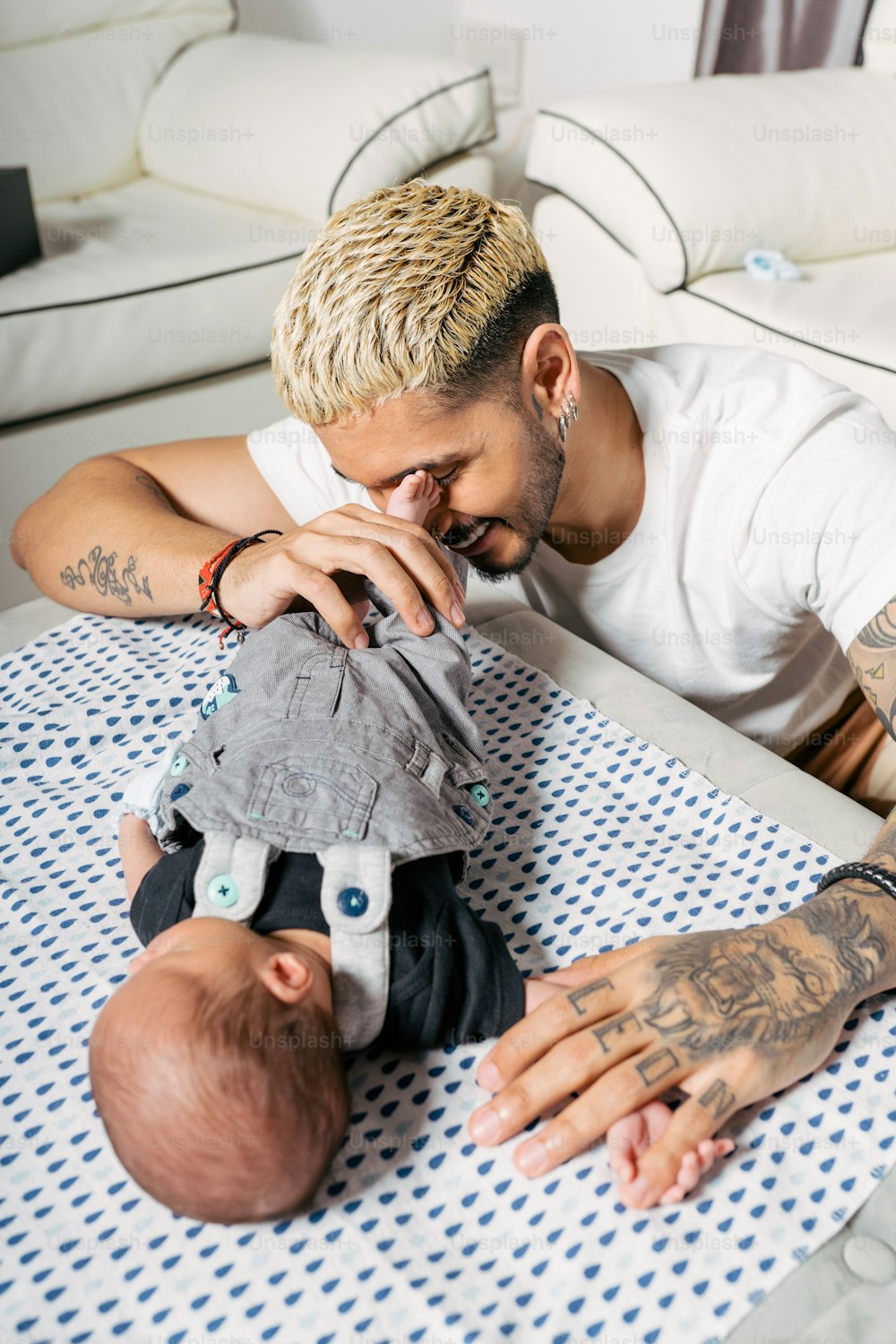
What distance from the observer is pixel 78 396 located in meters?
2.25

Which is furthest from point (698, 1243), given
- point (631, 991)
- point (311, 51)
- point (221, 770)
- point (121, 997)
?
point (311, 51)

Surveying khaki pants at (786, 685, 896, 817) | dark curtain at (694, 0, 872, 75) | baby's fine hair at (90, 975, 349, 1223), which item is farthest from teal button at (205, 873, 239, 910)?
dark curtain at (694, 0, 872, 75)

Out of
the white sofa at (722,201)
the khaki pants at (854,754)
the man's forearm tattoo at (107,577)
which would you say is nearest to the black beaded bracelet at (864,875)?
the khaki pants at (854,754)

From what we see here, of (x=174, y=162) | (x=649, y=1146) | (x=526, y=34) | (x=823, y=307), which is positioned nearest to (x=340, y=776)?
(x=649, y=1146)

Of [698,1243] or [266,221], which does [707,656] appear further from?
[266,221]

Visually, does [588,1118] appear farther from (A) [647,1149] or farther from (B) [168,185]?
(B) [168,185]

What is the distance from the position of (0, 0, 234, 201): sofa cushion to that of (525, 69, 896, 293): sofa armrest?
107cm

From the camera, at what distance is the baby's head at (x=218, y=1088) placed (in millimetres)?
733

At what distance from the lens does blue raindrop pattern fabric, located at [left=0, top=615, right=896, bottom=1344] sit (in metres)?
0.73

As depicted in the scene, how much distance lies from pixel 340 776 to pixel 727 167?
5.69ft

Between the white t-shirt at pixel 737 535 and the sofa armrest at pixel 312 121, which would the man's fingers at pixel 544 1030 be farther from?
the sofa armrest at pixel 312 121

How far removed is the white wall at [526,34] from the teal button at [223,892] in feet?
9.43

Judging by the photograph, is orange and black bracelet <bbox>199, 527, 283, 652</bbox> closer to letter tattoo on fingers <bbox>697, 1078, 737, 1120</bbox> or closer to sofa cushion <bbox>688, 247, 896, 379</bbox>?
letter tattoo on fingers <bbox>697, 1078, 737, 1120</bbox>

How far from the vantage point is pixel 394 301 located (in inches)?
43.1
